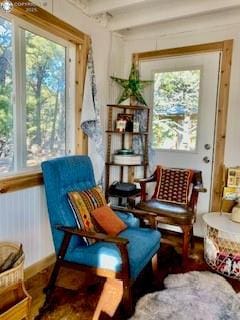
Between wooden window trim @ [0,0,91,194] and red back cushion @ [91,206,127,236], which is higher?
wooden window trim @ [0,0,91,194]

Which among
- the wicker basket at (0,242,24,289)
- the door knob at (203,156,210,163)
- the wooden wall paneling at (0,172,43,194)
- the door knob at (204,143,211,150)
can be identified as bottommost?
the wicker basket at (0,242,24,289)

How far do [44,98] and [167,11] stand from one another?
1.43 m

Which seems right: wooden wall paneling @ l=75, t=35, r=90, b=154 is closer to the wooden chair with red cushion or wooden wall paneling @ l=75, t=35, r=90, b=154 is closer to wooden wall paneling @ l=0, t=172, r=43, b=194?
wooden wall paneling @ l=0, t=172, r=43, b=194

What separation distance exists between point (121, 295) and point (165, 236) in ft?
5.12

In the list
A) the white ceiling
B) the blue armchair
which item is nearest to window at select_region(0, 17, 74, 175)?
the blue armchair

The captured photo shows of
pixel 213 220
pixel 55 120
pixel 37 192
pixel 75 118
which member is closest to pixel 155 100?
pixel 75 118

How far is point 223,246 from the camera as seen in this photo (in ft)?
7.77

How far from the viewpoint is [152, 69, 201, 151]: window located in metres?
3.06

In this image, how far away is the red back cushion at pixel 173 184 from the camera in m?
2.86

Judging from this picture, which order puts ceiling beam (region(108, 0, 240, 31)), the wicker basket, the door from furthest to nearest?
the door → ceiling beam (region(108, 0, 240, 31)) → the wicker basket

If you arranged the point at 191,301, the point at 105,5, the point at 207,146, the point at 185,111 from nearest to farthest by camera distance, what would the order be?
the point at 191,301, the point at 105,5, the point at 207,146, the point at 185,111

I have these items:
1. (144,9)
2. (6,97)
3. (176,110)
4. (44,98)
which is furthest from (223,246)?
(144,9)

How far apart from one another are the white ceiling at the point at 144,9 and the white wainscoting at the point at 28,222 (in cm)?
175

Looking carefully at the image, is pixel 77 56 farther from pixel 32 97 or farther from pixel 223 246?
pixel 223 246
